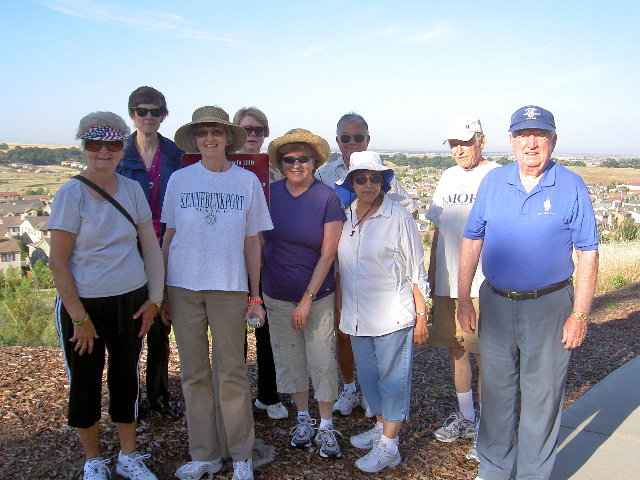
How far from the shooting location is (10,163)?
123750 mm

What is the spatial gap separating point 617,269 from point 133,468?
1024cm

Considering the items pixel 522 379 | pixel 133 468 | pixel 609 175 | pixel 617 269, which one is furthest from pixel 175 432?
pixel 609 175

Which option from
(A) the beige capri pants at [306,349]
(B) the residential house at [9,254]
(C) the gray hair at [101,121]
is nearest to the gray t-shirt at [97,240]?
(C) the gray hair at [101,121]

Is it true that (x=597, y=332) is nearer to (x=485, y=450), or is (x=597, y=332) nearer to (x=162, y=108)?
(x=485, y=450)

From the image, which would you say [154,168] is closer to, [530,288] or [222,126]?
[222,126]

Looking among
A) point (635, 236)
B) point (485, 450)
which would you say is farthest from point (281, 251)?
point (635, 236)

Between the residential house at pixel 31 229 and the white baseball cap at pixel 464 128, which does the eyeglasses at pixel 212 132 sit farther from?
the residential house at pixel 31 229

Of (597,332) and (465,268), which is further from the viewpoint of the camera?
(597,332)

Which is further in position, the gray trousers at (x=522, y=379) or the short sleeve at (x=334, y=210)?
the short sleeve at (x=334, y=210)

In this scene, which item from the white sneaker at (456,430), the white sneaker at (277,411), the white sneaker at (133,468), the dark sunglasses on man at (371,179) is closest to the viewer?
the white sneaker at (133,468)

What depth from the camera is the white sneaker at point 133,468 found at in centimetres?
300

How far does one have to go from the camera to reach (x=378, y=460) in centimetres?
318

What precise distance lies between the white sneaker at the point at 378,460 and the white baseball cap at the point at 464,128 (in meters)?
2.20

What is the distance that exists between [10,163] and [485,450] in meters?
146
